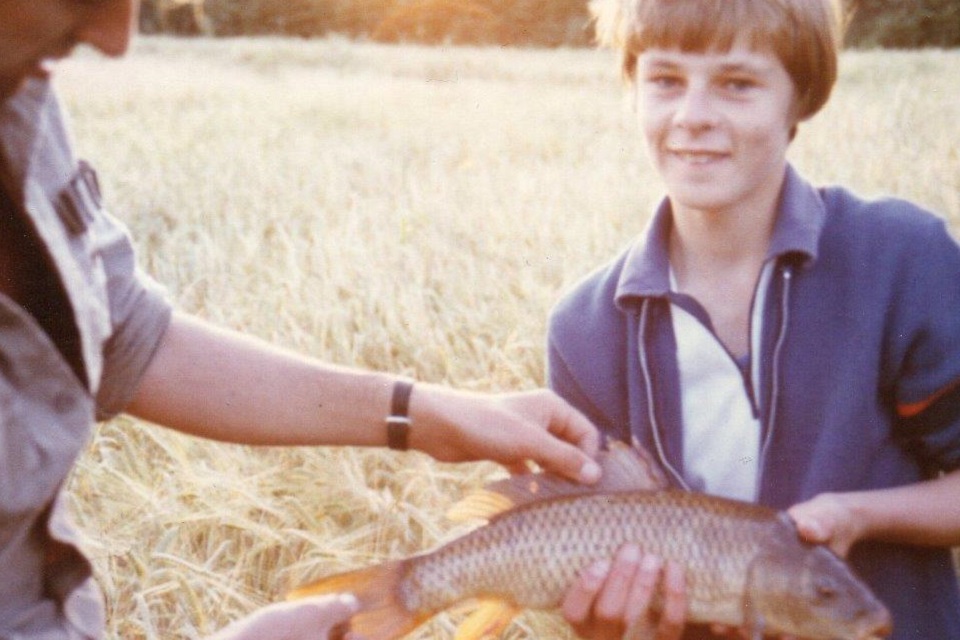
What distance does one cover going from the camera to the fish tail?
7.06 ft

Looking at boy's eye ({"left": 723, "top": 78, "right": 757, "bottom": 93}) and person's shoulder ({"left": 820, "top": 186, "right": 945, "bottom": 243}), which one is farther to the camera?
boy's eye ({"left": 723, "top": 78, "right": 757, "bottom": 93})

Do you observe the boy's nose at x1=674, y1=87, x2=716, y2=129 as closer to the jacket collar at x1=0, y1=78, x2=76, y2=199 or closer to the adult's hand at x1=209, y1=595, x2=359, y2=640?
the adult's hand at x1=209, y1=595, x2=359, y2=640

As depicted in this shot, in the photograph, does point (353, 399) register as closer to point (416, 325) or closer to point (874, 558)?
point (874, 558)

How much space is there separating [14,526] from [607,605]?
1038mm

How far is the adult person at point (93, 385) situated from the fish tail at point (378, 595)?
60mm

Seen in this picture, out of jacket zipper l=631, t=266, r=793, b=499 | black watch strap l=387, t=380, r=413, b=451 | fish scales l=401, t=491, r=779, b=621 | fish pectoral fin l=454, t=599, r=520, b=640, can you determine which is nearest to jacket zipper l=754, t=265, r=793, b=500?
jacket zipper l=631, t=266, r=793, b=499

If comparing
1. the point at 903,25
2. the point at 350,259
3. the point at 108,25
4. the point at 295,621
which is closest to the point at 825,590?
the point at 295,621

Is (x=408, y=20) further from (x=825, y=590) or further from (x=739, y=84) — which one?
(x=825, y=590)

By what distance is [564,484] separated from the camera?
227 cm

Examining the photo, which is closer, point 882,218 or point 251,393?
point 251,393

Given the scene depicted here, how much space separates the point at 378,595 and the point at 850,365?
1.01 metres

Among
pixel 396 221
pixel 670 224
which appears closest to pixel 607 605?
pixel 670 224

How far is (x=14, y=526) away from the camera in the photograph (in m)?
1.61

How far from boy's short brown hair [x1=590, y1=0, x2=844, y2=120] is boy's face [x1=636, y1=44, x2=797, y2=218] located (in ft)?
0.08
